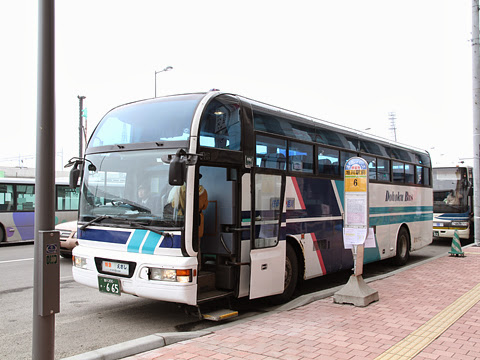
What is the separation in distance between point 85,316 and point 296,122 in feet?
15.5

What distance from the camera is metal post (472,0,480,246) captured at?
1638cm

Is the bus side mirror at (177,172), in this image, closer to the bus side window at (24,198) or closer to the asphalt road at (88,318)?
the asphalt road at (88,318)

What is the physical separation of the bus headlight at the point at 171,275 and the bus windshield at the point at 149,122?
1.74m

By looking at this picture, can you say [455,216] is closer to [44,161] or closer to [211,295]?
[211,295]

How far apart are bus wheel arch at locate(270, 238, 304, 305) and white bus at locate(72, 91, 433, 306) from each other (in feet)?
0.06

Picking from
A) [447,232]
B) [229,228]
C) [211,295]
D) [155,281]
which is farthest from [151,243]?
[447,232]

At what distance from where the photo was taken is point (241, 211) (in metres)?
6.72

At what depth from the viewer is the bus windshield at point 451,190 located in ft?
56.9

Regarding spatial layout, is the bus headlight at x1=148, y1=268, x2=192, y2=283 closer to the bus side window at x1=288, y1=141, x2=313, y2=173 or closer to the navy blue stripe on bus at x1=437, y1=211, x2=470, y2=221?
the bus side window at x1=288, y1=141, x2=313, y2=173

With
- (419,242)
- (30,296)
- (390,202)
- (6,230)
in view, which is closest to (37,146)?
(30,296)

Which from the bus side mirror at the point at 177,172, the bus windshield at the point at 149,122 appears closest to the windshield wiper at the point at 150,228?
the bus side mirror at the point at 177,172

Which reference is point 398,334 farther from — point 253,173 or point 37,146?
point 37,146

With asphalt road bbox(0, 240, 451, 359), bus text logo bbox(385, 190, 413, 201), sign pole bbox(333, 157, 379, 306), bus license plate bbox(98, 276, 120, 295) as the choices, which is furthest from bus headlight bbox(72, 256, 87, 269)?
bus text logo bbox(385, 190, 413, 201)

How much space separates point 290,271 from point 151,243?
2.84m
